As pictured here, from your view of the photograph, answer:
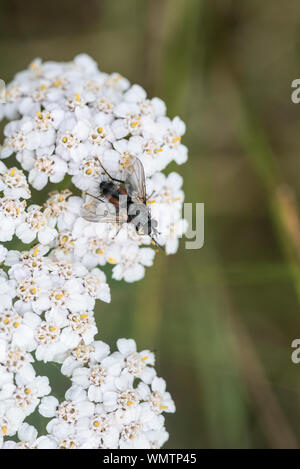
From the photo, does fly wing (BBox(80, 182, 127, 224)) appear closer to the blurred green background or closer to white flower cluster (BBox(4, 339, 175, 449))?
white flower cluster (BBox(4, 339, 175, 449))

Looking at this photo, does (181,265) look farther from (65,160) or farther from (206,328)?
(65,160)

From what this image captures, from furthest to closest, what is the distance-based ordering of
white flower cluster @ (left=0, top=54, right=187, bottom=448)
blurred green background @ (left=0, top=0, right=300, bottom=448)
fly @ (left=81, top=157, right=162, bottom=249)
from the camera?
blurred green background @ (left=0, top=0, right=300, bottom=448) → fly @ (left=81, top=157, right=162, bottom=249) → white flower cluster @ (left=0, top=54, right=187, bottom=448)

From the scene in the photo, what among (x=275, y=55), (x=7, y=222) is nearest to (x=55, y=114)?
(x=7, y=222)

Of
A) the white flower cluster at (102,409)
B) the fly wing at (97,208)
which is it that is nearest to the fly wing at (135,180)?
the fly wing at (97,208)

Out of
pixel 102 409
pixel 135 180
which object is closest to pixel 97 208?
pixel 135 180

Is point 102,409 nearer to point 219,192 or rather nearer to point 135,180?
point 135,180

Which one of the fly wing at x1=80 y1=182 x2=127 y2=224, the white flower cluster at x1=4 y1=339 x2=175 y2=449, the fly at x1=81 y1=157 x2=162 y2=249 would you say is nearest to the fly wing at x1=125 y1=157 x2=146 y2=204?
the fly at x1=81 y1=157 x2=162 y2=249
